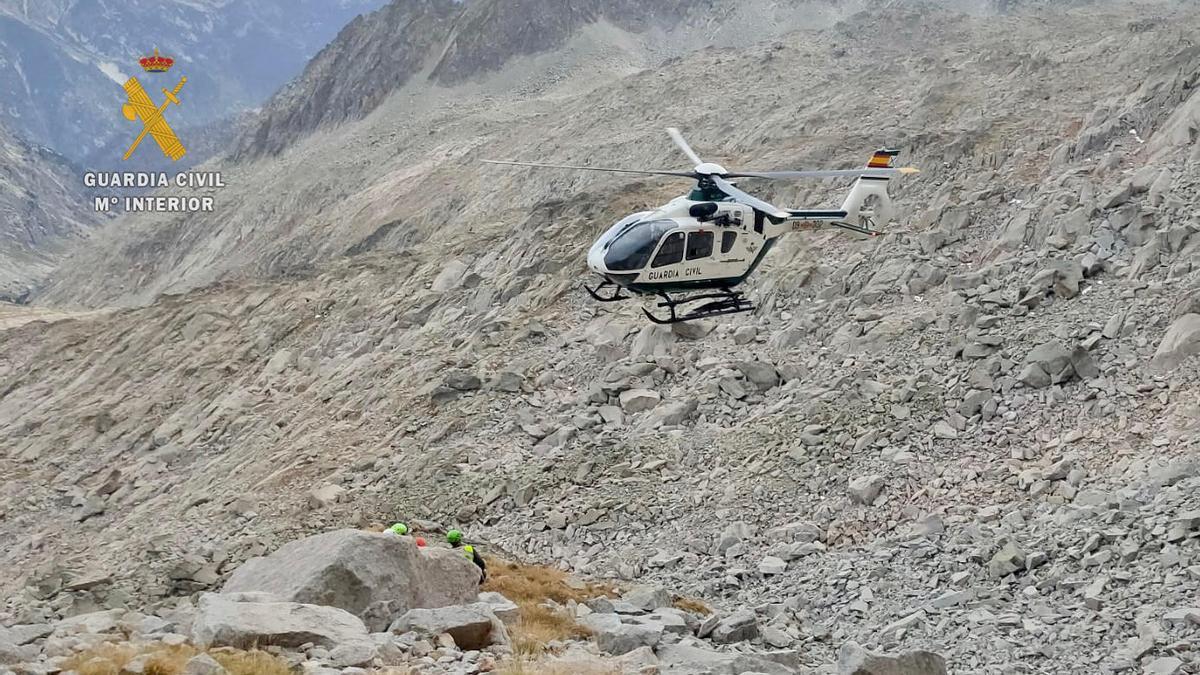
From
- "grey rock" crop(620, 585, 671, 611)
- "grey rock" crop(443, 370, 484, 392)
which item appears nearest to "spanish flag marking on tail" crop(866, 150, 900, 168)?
"grey rock" crop(620, 585, 671, 611)

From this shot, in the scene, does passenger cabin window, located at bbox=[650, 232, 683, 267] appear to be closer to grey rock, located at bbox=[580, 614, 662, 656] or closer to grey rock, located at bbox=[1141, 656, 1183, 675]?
grey rock, located at bbox=[580, 614, 662, 656]

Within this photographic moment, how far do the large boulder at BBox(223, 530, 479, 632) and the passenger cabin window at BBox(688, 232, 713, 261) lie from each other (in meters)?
7.71

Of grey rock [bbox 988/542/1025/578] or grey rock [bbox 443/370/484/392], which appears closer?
grey rock [bbox 988/542/1025/578]

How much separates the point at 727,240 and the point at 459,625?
10.4 meters

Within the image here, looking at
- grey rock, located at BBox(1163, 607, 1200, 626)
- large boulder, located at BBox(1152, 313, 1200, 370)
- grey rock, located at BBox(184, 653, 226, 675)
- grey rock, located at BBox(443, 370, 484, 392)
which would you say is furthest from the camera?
grey rock, located at BBox(443, 370, 484, 392)

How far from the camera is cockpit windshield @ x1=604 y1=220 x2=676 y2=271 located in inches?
733

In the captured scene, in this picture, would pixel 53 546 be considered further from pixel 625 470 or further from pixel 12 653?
pixel 12 653

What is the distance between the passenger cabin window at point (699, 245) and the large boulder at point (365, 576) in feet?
25.3

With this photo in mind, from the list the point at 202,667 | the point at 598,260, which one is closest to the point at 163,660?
the point at 202,667

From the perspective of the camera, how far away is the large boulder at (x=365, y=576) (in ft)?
38.0

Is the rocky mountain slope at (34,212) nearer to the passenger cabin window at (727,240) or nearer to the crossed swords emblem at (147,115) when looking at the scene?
the crossed swords emblem at (147,115)

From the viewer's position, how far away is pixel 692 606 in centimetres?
1659

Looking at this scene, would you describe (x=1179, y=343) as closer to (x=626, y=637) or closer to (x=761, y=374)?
(x=761, y=374)

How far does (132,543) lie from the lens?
78.1 feet
